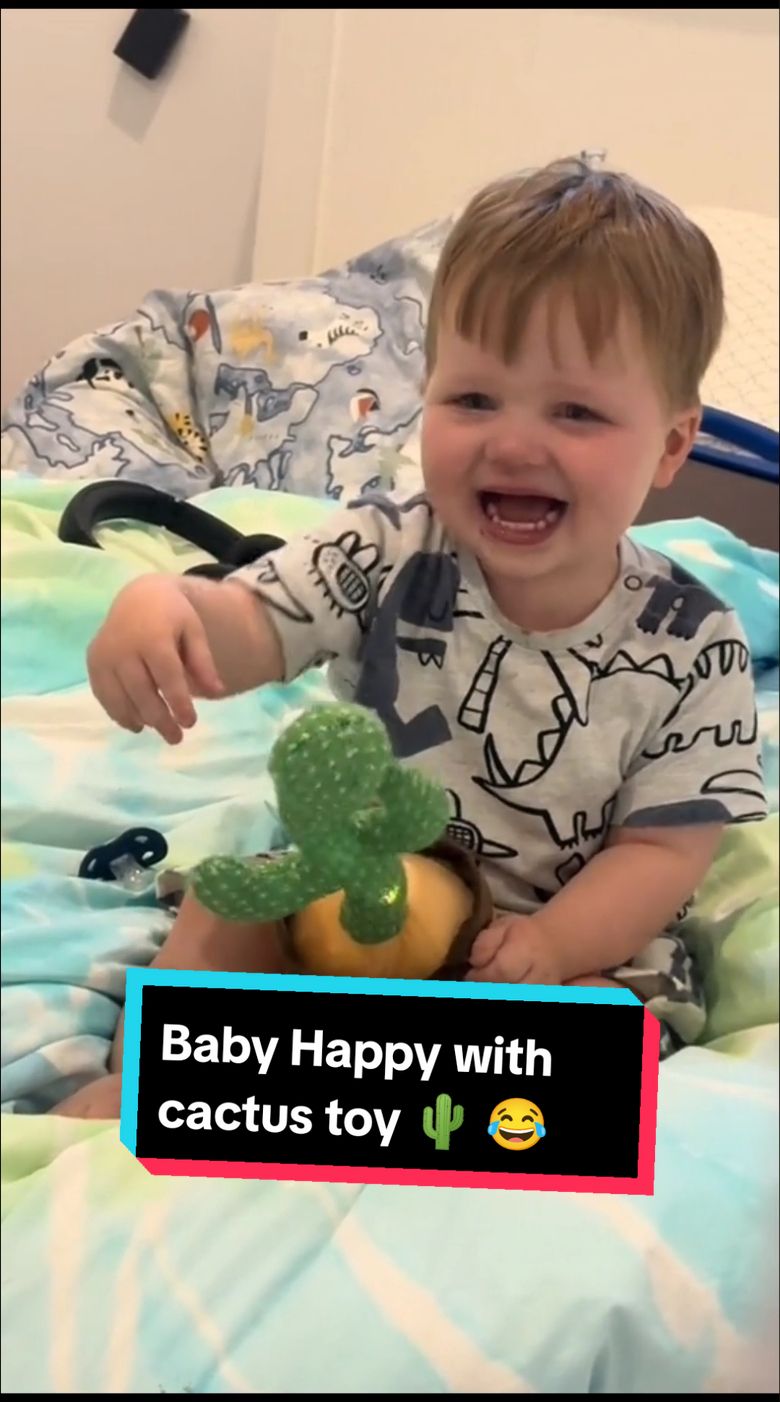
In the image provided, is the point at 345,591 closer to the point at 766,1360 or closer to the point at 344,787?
the point at 344,787

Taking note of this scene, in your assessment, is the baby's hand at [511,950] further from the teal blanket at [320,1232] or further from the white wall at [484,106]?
the white wall at [484,106]

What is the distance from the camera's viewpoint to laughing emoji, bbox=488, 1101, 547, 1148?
165mm

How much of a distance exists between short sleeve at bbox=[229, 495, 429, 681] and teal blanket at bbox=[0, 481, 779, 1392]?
0.01 metres

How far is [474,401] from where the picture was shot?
0.78 feet

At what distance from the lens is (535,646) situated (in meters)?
0.32

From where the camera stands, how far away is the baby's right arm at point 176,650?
11.2 inches

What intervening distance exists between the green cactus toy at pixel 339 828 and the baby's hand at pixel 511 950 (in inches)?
1.6

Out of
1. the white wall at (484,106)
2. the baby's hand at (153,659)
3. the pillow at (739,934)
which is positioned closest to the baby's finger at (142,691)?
the baby's hand at (153,659)

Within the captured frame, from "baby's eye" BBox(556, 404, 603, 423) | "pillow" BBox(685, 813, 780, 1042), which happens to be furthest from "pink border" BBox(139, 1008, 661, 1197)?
"pillow" BBox(685, 813, 780, 1042)

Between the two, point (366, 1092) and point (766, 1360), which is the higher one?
point (366, 1092)

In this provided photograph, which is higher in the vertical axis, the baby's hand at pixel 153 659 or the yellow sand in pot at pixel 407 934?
the baby's hand at pixel 153 659

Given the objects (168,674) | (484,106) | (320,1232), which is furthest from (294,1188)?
(484,106)

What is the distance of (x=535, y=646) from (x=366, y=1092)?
17cm

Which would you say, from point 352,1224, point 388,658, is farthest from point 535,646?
point 352,1224
